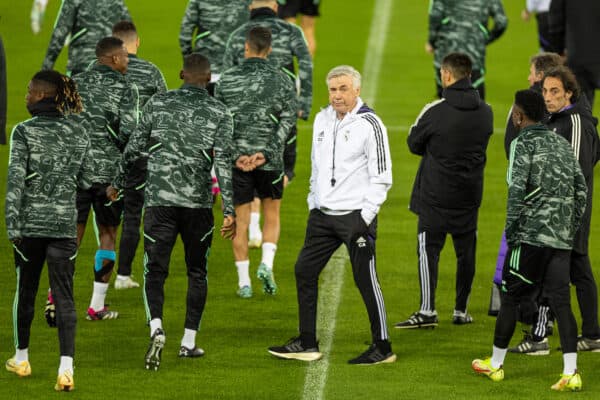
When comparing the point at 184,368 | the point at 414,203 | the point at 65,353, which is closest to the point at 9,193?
the point at 65,353

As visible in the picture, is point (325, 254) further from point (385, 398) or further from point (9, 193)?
point (9, 193)

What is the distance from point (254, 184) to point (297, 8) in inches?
406

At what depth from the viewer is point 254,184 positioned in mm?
12055

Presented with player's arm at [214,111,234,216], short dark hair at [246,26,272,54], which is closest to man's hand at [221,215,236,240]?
player's arm at [214,111,234,216]

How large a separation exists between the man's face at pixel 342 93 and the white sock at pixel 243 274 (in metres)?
2.41

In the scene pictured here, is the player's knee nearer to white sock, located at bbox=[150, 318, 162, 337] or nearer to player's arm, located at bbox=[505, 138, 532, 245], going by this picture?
white sock, located at bbox=[150, 318, 162, 337]

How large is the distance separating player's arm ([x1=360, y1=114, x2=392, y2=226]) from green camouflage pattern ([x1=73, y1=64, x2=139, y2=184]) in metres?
2.03

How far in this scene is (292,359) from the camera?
33.8ft

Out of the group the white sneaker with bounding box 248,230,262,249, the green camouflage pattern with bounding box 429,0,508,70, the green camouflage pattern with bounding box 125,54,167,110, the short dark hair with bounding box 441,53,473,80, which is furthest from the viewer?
the green camouflage pattern with bounding box 429,0,508,70

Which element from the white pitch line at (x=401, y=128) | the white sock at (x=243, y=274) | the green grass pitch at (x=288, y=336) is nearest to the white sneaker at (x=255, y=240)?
the green grass pitch at (x=288, y=336)

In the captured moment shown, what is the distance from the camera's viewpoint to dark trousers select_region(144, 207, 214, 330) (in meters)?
9.93

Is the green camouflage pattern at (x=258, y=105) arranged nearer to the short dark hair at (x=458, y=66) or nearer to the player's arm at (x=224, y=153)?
the short dark hair at (x=458, y=66)

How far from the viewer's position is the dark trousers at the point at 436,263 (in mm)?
11062

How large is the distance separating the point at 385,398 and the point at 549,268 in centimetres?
138
